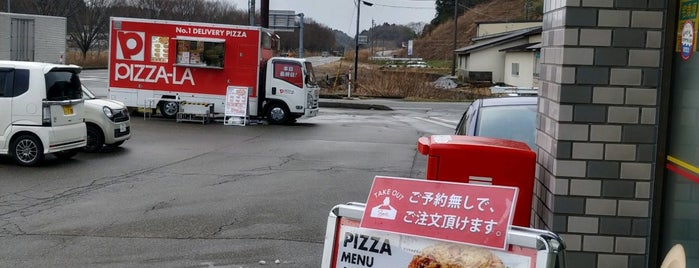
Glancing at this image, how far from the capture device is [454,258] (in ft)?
9.74

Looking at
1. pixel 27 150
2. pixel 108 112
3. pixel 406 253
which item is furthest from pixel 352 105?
pixel 406 253

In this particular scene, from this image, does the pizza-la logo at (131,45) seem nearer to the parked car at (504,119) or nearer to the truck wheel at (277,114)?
the truck wheel at (277,114)

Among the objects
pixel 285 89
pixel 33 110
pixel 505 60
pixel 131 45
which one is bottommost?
pixel 33 110

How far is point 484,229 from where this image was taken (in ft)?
9.73

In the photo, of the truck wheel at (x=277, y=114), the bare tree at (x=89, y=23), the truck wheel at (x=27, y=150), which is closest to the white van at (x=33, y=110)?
the truck wheel at (x=27, y=150)

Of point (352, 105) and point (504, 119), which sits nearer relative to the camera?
point (504, 119)

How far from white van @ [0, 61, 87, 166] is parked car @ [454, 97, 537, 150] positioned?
7746 mm

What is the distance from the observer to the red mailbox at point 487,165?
429 cm

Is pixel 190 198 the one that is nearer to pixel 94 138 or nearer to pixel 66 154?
pixel 66 154

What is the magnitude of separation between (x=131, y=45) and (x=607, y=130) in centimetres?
2133

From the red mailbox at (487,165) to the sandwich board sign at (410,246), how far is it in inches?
41.1

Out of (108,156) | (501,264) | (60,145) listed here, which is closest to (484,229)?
(501,264)

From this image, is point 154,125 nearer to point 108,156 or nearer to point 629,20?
point 108,156

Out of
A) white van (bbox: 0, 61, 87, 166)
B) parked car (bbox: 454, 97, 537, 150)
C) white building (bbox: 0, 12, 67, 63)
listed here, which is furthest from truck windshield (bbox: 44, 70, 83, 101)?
white building (bbox: 0, 12, 67, 63)
